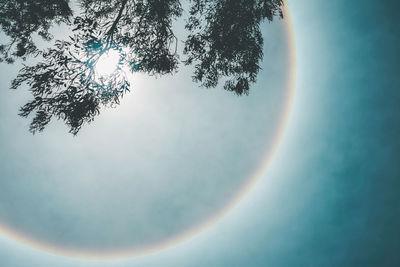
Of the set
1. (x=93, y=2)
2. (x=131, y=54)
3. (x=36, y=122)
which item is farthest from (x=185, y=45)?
(x=36, y=122)

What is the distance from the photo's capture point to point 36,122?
6.21 m

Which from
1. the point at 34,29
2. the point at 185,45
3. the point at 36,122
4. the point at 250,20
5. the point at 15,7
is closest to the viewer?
the point at 36,122

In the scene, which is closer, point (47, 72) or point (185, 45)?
point (47, 72)

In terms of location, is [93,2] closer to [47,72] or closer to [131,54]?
[131,54]

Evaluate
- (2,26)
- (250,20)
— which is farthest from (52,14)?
(250,20)

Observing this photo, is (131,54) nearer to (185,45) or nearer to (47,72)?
(185,45)

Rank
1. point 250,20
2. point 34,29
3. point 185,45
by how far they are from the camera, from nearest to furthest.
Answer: point 250,20
point 185,45
point 34,29

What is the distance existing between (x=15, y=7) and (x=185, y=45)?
6.17 meters

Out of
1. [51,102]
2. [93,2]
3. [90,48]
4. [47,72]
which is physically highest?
[93,2]

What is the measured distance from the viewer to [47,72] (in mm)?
6320

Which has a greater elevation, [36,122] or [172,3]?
[172,3]

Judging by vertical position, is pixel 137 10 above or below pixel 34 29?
below

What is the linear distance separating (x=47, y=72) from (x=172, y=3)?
448cm

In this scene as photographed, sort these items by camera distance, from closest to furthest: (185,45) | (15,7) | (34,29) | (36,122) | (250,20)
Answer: (36,122) → (250,20) → (185,45) → (15,7) → (34,29)
